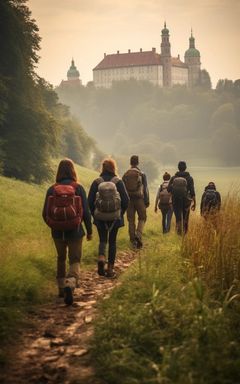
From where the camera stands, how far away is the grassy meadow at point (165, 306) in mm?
3861

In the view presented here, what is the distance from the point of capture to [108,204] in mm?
7004

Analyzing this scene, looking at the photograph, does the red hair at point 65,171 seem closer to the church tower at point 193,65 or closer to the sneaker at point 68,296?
the sneaker at point 68,296

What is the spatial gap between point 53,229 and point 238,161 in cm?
11272

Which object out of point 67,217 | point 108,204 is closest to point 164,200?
point 108,204

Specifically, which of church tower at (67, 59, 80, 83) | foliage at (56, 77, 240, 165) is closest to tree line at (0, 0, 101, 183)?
foliage at (56, 77, 240, 165)

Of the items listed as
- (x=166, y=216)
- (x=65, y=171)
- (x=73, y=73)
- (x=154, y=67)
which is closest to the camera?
(x=65, y=171)

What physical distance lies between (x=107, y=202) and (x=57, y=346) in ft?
8.76

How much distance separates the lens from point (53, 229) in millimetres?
6152

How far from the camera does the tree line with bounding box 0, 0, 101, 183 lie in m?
23.0

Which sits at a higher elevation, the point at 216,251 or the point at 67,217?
the point at 67,217

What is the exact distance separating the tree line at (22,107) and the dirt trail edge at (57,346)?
16828mm

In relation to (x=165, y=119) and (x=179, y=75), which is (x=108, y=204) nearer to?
(x=165, y=119)

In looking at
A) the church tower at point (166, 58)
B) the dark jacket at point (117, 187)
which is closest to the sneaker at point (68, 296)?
the dark jacket at point (117, 187)

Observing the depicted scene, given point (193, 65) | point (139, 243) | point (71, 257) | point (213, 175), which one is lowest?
point (139, 243)
